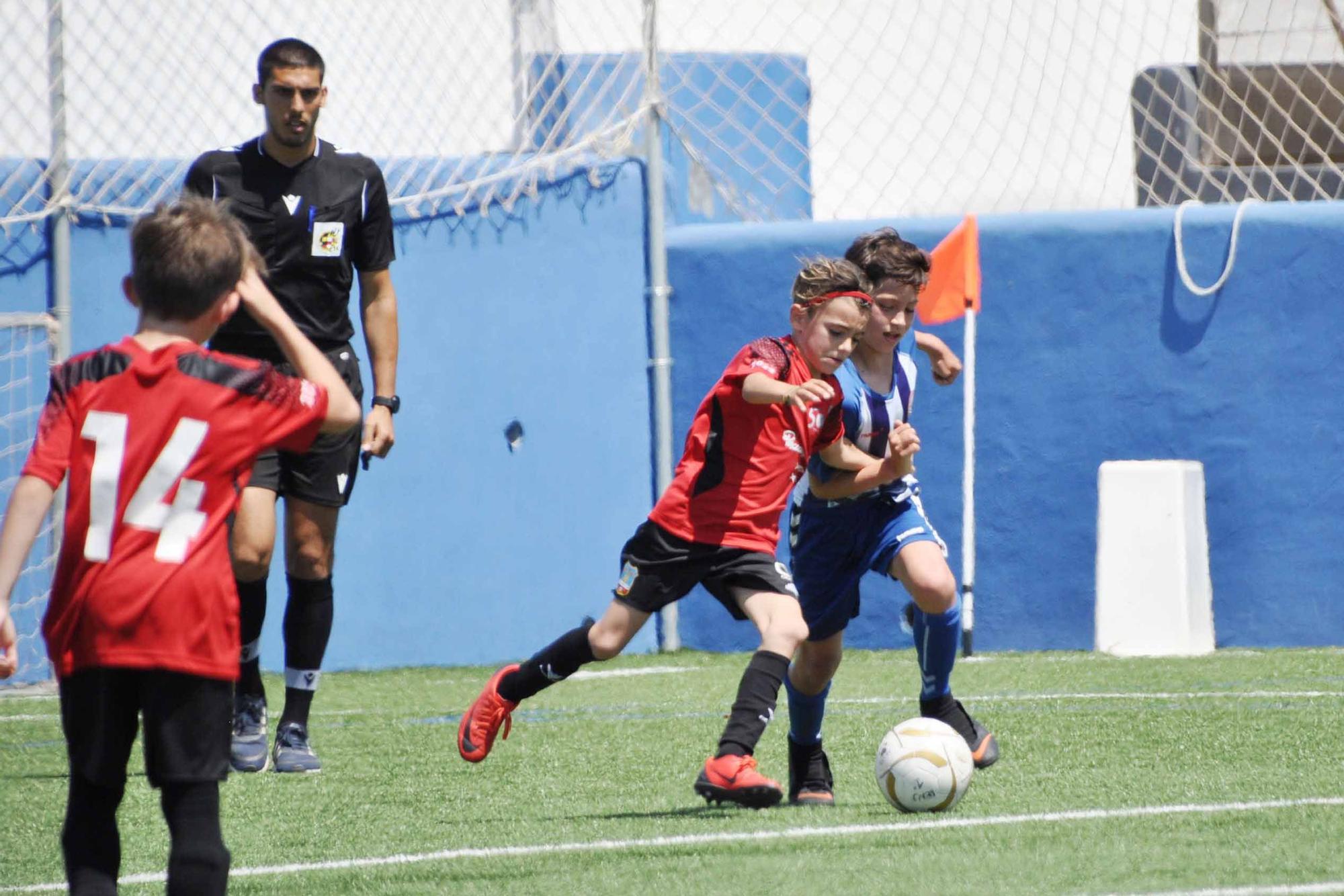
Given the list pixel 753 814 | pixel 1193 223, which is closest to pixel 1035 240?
pixel 1193 223

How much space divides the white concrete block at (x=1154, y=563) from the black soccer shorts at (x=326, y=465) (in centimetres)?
408

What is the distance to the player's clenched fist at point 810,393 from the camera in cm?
401

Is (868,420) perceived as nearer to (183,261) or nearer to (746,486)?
(746,486)

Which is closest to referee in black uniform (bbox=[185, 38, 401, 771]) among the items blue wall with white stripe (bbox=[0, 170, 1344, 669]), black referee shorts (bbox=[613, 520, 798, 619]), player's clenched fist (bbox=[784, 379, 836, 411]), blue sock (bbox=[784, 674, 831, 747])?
black referee shorts (bbox=[613, 520, 798, 619])

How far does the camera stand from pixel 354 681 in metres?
7.80

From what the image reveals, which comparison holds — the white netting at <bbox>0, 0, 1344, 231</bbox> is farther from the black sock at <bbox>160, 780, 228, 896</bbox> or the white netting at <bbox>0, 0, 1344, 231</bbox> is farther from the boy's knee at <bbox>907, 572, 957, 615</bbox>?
the black sock at <bbox>160, 780, 228, 896</bbox>

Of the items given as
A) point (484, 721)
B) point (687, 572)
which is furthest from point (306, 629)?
point (687, 572)

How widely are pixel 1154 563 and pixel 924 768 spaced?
167 inches

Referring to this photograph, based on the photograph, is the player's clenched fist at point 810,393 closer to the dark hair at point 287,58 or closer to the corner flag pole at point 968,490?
the dark hair at point 287,58

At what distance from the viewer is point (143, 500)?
2.67 meters

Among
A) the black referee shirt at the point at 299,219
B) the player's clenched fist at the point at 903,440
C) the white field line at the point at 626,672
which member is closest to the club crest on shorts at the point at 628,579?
the player's clenched fist at the point at 903,440

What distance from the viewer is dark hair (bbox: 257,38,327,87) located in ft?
16.3

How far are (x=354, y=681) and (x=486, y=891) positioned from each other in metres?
4.61

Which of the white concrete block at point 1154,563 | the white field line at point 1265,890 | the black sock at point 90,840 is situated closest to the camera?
the black sock at point 90,840
